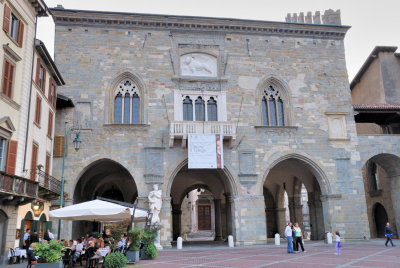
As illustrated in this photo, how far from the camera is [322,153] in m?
25.3

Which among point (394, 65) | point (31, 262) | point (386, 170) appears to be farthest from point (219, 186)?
point (31, 262)

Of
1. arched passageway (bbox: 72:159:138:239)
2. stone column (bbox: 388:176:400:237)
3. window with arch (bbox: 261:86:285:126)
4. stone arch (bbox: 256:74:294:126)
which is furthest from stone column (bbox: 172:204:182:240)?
stone column (bbox: 388:176:400:237)

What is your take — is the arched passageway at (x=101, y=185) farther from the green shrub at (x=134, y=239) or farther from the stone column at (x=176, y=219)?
the green shrub at (x=134, y=239)

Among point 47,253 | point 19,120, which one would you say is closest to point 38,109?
point 19,120

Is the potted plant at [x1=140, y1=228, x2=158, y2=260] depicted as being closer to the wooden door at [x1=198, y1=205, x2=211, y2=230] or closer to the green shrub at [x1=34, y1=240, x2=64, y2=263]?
the green shrub at [x1=34, y1=240, x2=64, y2=263]

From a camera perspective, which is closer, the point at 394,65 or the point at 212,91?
the point at 212,91

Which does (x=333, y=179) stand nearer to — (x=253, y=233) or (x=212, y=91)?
(x=253, y=233)

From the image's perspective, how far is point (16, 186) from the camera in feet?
47.2

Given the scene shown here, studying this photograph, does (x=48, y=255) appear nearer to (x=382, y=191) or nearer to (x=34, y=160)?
(x=34, y=160)

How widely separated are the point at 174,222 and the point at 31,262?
912 inches

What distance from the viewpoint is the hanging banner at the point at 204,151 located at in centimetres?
2317

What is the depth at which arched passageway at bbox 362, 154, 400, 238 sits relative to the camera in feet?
89.2

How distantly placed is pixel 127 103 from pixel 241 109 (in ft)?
24.1

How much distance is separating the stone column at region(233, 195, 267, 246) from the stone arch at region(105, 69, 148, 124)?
7923 millimetres
